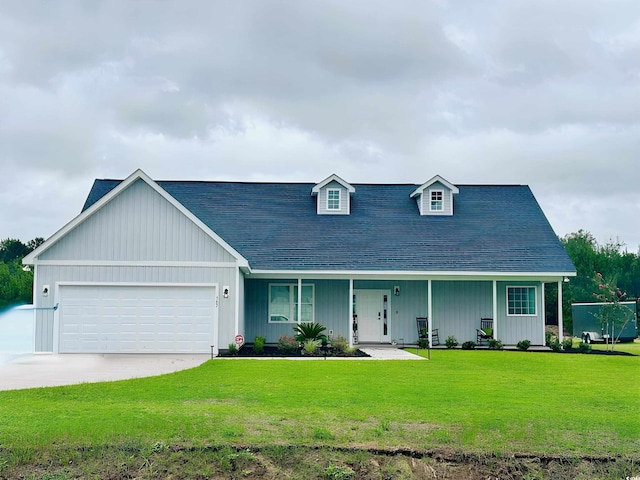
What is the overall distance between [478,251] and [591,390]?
39.9 ft

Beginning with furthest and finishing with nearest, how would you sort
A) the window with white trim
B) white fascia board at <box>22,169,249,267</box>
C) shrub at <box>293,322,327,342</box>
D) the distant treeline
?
the distant treeline → the window with white trim → shrub at <box>293,322,327,342</box> → white fascia board at <box>22,169,249,267</box>

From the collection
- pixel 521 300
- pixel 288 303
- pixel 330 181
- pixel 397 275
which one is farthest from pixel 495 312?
pixel 330 181

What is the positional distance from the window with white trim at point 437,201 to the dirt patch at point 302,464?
19538mm

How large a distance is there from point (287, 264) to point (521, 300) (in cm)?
907

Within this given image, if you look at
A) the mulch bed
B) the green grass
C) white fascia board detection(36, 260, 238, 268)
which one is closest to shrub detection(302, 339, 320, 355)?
the mulch bed

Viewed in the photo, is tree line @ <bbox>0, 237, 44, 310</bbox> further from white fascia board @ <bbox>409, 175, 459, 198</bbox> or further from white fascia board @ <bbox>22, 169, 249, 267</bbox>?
white fascia board @ <bbox>409, 175, 459, 198</bbox>

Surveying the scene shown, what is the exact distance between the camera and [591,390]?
506 inches

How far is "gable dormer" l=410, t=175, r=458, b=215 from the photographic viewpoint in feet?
89.1

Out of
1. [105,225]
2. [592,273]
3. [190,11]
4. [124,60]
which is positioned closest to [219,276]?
[105,225]

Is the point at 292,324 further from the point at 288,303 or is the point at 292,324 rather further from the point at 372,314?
the point at 372,314

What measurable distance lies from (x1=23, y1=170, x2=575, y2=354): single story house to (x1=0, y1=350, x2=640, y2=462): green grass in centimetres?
593

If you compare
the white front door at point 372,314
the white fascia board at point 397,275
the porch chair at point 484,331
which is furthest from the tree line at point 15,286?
the porch chair at point 484,331

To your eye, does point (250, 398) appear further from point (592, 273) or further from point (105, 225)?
point (592, 273)

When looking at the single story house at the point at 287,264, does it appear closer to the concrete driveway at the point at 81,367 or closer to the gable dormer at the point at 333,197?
the gable dormer at the point at 333,197
